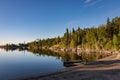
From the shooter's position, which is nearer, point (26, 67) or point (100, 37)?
point (26, 67)

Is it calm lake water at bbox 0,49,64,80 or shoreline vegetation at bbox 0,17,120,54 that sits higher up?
shoreline vegetation at bbox 0,17,120,54

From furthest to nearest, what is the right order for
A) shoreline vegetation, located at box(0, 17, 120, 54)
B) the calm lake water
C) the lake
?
shoreline vegetation, located at box(0, 17, 120, 54) → the lake → the calm lake water

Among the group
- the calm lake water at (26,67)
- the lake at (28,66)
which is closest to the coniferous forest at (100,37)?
the lake at (28,66)

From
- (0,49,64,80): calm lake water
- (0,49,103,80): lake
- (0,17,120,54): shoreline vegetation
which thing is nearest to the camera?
(0,49,64,80): calm lake water

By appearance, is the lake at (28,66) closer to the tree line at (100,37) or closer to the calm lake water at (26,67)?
the calm lake water at (26,67)

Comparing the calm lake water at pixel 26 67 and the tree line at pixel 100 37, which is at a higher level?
the tree line at pixel 100 37

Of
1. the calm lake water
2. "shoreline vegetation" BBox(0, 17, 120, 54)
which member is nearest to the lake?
the calm lake water

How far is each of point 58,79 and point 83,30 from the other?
136289 mm

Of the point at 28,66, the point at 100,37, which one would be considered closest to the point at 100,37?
the point at 100,37

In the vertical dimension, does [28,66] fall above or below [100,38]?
below

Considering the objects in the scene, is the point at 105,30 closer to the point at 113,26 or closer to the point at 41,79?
the point at 113,26

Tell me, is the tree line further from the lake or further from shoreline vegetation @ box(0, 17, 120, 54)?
the lake

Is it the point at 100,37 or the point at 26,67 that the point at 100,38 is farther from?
the point at 26,67

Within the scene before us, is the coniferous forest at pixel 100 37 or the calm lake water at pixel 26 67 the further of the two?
the coniferous forest at pixel 100 37
